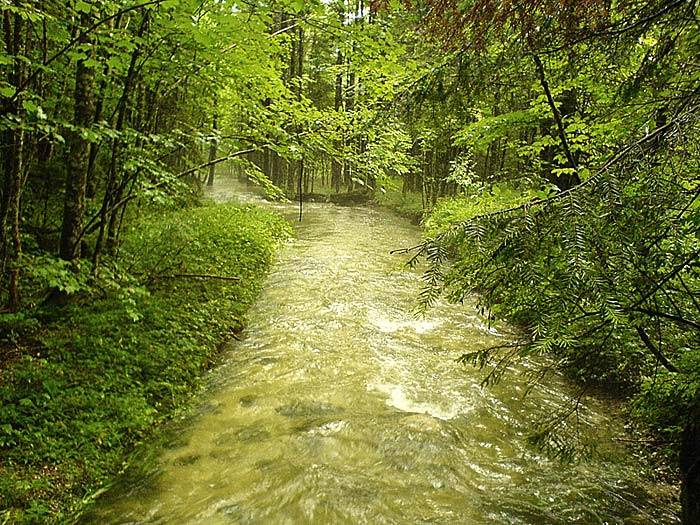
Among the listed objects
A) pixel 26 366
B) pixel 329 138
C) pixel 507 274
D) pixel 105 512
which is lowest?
pixel 105 512

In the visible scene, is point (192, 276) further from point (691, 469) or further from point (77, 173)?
point (691, 469)

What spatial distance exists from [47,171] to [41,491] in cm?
624

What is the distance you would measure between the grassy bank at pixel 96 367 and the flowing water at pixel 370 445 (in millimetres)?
410

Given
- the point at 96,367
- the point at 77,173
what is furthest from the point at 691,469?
the point at 77,173

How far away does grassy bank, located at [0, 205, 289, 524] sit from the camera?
4.29m

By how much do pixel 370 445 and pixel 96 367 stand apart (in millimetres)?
3581

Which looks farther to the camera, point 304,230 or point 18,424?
point 304,230

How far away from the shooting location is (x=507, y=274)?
9.53ft

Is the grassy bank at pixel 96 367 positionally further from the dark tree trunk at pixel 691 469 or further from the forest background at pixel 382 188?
the dark tree trunk at pixel 691 469

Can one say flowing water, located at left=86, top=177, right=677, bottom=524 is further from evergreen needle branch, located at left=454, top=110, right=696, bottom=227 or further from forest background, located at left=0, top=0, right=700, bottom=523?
evergreen needle branch, located at left=454, top=110, right=696, bottom=227

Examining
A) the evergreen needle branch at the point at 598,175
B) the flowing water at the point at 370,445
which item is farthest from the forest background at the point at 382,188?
the flowing water at the point at 370,445

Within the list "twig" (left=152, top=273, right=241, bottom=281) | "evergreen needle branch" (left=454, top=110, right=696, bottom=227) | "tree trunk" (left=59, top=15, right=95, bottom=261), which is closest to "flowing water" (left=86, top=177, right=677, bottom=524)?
"evergreen needle branch" (left=454, top=110, right=696, bottom=227)

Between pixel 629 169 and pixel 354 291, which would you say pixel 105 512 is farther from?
pixel 354 291

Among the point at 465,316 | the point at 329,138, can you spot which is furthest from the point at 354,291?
the point at 329,138
